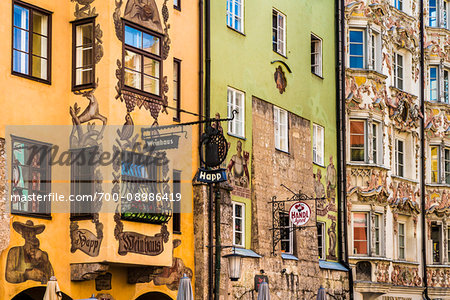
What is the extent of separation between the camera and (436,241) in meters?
37.7

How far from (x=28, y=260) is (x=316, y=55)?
49.7ft

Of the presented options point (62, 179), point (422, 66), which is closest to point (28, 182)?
point (62, 179)

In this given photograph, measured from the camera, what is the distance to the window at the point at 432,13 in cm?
3897

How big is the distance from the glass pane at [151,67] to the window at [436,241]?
58.7ft


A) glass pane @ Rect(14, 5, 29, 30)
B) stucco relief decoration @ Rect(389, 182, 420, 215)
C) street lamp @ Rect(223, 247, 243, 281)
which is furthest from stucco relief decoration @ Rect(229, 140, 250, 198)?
stucco relief decoration @ Rect(389, 182, 420, 215)

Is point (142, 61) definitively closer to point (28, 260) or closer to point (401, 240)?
point (28, 260)

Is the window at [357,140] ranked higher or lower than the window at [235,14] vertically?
lower

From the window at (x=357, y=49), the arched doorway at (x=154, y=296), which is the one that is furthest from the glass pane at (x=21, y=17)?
the window at (x=357, y=49)

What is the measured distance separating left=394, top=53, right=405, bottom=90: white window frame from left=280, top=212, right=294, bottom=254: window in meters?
9.31

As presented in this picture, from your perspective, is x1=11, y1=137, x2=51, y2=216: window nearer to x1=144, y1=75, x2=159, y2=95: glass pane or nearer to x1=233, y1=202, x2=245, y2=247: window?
x1=144, y1=75, x2=159, y2=95: glass pane

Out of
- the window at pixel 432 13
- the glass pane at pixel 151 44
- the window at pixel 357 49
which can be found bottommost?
the glass pane at pixel 151 44

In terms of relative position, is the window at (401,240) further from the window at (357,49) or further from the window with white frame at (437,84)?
the window at (357,49)

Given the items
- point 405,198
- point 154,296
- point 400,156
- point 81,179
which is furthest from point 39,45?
point 400,156

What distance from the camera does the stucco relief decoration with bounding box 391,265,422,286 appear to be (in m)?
34.4
